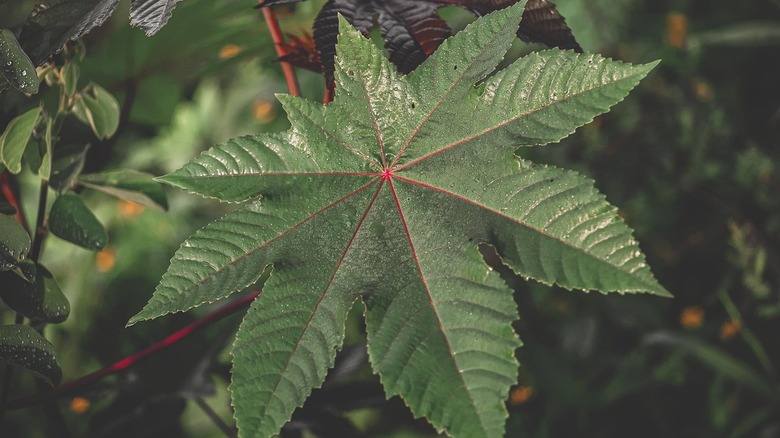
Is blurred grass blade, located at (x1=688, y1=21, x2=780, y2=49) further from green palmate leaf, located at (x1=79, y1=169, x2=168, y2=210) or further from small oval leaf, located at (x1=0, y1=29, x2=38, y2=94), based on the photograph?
small oval leaf, located at (x1=0, y1=29, x2=38, y2=94)

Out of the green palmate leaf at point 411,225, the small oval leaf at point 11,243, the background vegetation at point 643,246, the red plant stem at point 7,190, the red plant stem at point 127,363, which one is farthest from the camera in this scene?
A: the background vegetation at point 643,246

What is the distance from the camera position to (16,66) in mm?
649

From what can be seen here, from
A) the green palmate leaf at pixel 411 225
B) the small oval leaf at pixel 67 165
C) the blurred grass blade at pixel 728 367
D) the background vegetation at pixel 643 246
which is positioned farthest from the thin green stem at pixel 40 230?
the blurred grass blade at pixel 728 367

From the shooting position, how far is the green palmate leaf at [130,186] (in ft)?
2.90

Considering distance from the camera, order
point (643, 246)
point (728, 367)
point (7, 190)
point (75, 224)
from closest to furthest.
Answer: point (75, 224)
point (7, 190)
point (728, 367)
point (643, 246)

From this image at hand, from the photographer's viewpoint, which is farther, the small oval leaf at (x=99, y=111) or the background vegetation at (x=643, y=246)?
the background vegetation at (x=643, y=246)

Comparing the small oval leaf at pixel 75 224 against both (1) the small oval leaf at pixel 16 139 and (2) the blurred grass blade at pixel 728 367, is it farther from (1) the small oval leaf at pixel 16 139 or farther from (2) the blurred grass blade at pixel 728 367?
(2) the blurred grass blade at pixel 728 367

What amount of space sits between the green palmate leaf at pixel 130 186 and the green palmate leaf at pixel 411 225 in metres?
0.30

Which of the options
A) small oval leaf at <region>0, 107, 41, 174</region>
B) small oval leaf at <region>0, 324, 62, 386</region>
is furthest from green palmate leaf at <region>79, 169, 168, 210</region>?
Result: small oval leaf at <region>0, 324, 62, 386</region>

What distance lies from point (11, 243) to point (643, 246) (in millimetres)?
2002

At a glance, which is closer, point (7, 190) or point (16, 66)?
point (16, 66)

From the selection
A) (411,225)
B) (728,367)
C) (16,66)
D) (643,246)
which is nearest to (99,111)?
(16,66)

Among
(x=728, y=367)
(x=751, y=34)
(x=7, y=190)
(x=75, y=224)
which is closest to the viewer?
(x=75, y=224)

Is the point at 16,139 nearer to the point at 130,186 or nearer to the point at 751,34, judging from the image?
the point at 130,186
